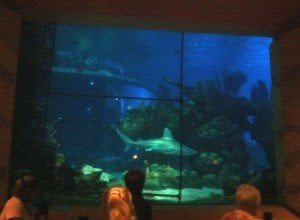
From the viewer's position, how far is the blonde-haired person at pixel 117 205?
198 cm

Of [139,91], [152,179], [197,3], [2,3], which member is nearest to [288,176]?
[197,3]

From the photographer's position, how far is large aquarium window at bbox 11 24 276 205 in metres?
8.82

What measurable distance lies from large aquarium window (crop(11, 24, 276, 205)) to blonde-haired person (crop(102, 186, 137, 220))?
15.7 feet

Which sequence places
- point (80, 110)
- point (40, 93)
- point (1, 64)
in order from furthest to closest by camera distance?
point (80, 110) → point (40, 93) → point (1, 64)

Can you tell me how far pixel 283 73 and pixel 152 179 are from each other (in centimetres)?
822

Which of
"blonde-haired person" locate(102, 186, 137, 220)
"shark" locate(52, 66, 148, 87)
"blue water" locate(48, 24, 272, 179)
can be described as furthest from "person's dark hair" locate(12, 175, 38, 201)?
"shark" locate(52, 66, 148, 87)

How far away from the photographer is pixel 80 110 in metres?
33.4

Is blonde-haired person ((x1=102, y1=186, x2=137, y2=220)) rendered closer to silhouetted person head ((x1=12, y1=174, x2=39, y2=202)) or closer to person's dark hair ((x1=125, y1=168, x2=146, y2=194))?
person's dark hair ((x1=125, y1=168, x2=146, y2=194))

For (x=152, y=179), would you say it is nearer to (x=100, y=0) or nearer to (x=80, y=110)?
(x=100, y=0)

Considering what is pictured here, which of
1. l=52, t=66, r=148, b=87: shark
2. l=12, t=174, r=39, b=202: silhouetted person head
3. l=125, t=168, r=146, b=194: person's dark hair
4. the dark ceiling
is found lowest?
l=12, t=174, r=39, b=202: silhouetted person head

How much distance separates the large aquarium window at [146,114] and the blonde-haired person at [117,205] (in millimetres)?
4796

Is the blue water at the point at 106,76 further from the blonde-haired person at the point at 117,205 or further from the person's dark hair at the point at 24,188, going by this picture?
the blonde-haired person at the point at 117,205

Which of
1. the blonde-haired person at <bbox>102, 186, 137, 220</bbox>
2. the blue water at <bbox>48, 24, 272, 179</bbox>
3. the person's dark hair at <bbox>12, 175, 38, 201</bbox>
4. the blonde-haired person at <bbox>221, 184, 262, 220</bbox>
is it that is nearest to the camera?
the blonde-haired person at <bbox>102, 186, 137, 220</bbox>

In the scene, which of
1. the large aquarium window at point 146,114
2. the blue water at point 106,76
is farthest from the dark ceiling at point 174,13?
the blue water at point 106,76
